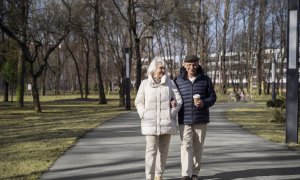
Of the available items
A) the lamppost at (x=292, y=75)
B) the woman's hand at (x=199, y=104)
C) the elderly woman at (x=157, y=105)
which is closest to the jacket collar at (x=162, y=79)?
the elderly woman at (x=157, y=105)

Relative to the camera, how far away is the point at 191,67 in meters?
6.50

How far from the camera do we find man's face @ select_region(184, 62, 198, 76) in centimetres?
649

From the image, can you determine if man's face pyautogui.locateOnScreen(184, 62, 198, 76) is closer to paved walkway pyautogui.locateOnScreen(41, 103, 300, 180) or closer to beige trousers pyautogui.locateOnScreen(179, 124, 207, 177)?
beige trousers pyautogui.locateOnScreen(179, 124, 207, 177)

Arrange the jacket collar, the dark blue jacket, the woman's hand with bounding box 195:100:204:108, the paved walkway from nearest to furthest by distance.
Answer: the jacket collar, the woman's hand with bounding box 195:100:204:108, the dark blue jacket, the paved walkway

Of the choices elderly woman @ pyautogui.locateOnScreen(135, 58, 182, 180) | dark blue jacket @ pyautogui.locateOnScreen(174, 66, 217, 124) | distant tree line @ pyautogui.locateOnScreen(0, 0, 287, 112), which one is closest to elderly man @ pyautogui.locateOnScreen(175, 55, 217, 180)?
dark blue jacket @ pyautogui.locateOnScreen(174, 66, 217, 124)

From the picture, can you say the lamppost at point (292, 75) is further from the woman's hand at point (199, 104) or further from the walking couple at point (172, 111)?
the woman's hand at point (199, 104)

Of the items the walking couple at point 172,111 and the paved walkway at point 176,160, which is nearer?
the walking couple at point 172,111

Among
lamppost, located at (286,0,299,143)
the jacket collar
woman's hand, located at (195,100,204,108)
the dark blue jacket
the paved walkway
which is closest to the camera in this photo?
the jacket collar

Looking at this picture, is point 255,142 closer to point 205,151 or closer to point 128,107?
point 205,151

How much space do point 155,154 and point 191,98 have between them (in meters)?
0.95

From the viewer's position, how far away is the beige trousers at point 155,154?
6.34 meters

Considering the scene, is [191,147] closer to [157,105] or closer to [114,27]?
[157,105]

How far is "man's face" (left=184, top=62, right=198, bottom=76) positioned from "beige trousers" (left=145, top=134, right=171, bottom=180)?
0.96 metres

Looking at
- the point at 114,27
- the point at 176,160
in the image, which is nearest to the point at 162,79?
the point at 176,160
